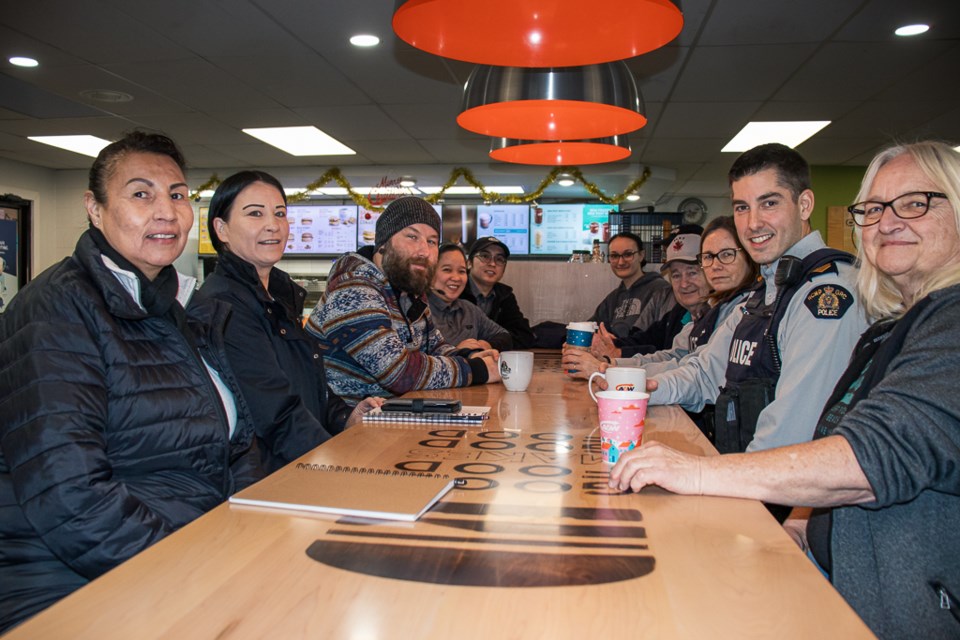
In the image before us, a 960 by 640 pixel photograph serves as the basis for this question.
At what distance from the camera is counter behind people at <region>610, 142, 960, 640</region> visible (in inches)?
45.3

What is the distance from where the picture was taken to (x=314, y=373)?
239cm

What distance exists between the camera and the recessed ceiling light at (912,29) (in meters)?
4.56

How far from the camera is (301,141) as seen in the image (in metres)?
8.03

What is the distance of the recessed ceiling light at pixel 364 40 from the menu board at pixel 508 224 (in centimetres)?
487

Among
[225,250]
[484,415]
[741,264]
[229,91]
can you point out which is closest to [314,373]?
[225,250]

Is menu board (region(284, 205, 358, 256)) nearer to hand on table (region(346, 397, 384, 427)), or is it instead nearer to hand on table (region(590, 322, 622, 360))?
hand on table (region(590, 322, 622, 360))

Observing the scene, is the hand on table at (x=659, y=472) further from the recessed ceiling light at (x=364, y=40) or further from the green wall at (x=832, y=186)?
the green wall at (x=832, y=186)

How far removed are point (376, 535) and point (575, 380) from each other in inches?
75.0

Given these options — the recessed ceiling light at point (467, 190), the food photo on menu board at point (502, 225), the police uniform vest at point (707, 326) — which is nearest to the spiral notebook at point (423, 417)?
the police uniform vest at point (707, 326)

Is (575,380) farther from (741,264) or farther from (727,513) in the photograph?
(727,513)

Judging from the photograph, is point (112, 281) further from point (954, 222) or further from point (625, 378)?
point (954, 222)

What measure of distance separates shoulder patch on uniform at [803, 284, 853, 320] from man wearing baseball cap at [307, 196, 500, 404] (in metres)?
1.18

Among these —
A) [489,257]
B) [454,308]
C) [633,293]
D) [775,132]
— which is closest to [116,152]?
[454,308]

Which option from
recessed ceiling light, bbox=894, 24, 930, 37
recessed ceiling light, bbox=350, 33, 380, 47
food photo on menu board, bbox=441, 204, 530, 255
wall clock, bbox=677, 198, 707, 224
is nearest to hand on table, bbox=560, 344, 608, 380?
recessed ceiling light, bbox=350, 33, 380, 47
